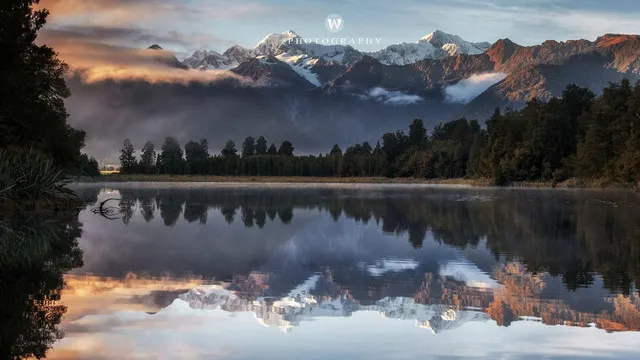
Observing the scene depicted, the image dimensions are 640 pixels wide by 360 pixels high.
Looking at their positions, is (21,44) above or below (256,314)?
above

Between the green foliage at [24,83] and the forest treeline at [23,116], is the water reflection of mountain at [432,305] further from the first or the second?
the green foliage at [24,83]

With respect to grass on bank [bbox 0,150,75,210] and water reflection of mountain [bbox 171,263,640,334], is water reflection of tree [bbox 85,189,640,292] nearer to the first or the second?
water reflection of mountain [bbox 171,263,640,334]

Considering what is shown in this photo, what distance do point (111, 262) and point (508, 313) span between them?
13818 mm

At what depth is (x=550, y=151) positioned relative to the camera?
5502 inches

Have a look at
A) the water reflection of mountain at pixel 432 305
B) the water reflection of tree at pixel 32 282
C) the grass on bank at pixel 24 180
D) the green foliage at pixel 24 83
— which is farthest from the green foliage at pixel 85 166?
the water reflection of mountain at pixel 432 305

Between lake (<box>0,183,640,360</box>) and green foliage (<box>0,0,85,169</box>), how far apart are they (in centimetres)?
1056

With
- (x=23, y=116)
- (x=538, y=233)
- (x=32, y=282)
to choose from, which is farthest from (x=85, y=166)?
(x=32, y=282)

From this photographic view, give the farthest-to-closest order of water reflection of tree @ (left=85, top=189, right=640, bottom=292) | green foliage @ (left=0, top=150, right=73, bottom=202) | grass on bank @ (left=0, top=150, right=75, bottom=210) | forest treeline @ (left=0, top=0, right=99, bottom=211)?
1. forest treeline @ (left=0, top=0, right=99, bottom=211)
2. grass on bank @ (left=0, top=150, right=75, bottom=210)
3. green foliage @ (left=0, top=150, right=73, bottom=202)
4. water reflection of tree @ (left=85, top=189, right=640, bottom=292)

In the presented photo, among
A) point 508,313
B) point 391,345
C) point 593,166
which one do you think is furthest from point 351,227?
point 593,166

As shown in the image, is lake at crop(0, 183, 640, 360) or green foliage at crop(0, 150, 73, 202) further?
green foliage at crop(0, 150, 73, 202)

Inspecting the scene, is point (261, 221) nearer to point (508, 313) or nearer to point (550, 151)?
point (508, 313)

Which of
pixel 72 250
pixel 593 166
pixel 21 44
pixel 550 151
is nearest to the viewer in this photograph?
pixel 72 250

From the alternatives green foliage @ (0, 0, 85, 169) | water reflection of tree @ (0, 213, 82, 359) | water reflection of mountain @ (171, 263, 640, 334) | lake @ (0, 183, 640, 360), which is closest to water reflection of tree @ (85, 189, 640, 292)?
lake @ (0, 183, 640, 360)

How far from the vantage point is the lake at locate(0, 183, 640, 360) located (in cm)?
1355
